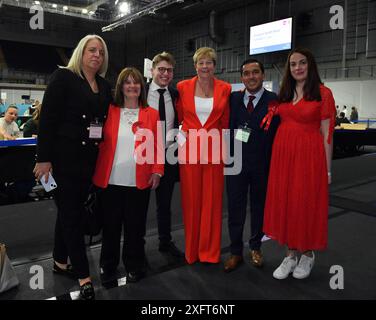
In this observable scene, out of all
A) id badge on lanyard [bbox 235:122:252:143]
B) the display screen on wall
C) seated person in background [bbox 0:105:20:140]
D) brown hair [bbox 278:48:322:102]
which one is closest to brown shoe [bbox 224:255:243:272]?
id badge on lanyard [bbox 235:122:252:143]

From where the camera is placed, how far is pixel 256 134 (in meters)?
→ 1.95

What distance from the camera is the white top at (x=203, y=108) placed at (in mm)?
2012

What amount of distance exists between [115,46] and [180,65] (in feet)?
18.1

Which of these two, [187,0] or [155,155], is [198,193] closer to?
[155,155]

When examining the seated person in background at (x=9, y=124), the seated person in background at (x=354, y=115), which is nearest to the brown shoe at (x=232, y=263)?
the seated person in background at (x=9, y=124)

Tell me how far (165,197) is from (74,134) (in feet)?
2.75

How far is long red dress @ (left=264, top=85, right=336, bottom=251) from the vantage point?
181cm

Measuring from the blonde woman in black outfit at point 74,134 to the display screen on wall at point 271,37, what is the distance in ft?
31.6

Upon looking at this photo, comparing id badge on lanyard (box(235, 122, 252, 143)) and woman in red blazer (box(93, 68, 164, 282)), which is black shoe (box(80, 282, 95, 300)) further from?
id badge on lanyard (box(235, 122, 252, 143))

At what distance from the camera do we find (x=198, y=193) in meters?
2.09

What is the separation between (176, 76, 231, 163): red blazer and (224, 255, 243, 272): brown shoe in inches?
24.6

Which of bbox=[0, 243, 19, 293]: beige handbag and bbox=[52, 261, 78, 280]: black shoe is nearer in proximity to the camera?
bbox=[0, 243, 19, 293]: beige handbag

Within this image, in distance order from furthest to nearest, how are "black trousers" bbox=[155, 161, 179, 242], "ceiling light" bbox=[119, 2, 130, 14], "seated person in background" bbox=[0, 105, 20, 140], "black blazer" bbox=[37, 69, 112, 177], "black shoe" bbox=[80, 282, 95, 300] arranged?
"ceiling light" bbox=[119, 2, 130, 14] < "seated person in background" bbox=[0, 105, 20, 140] < "black trousers" bbox=[155, 161, 179, 242] < "black shoe" bbox=[80, 282, 95, 300] < "black blazer" bbox=[37, 69, 112, 177]
